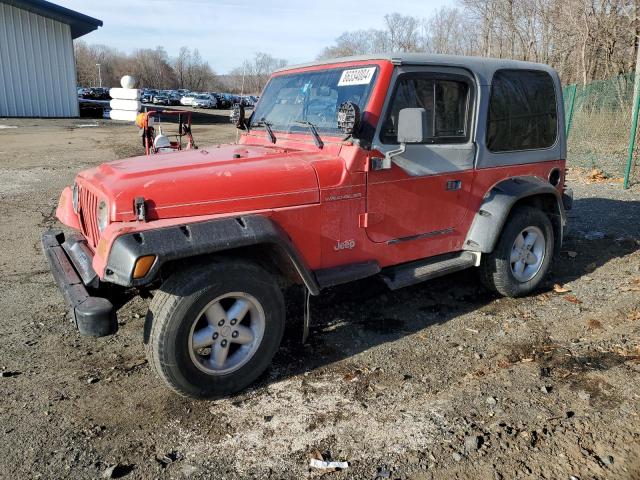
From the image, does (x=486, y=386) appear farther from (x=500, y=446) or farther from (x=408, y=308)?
(x=408, y=308)

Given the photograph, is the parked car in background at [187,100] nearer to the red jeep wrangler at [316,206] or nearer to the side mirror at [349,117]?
the red jeep wrangler at [316,206]

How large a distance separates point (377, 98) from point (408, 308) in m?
1.98

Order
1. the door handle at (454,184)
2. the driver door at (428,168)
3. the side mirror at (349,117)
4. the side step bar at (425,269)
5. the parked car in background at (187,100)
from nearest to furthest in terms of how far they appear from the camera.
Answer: the side mirror at (349,117), the driver door at (428,168), the side step bar at (425,269), the door handle at (454,184), the parked car in background at (187,100)

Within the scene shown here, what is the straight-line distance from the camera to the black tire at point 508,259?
4.72 meters

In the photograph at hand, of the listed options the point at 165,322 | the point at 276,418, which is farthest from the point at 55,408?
the point at 276,418

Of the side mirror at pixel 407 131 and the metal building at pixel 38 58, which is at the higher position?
the metal building at pixel 38 58

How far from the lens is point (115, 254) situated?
2.84 meters

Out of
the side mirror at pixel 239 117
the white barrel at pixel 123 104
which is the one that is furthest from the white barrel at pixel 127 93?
the side mirror at pixel 239 117

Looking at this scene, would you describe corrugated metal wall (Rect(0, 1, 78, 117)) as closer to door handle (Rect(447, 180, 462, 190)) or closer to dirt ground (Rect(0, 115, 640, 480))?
dirt ground (Rect(0, 115, 640, 480))

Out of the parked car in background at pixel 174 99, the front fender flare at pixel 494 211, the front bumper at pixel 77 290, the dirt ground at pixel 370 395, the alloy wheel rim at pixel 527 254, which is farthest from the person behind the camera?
the parked car in background at pixel 174 99

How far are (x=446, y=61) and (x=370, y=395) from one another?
2662 mm

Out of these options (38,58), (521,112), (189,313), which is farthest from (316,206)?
(38,58)

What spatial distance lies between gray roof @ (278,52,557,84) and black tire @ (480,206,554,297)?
1288 millimetres

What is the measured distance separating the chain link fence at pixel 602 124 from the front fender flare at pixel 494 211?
27.4 ft
